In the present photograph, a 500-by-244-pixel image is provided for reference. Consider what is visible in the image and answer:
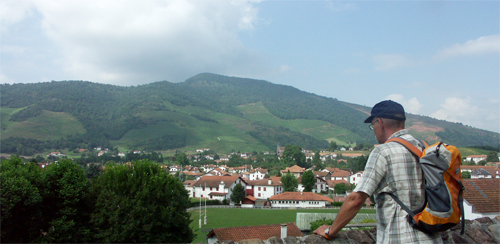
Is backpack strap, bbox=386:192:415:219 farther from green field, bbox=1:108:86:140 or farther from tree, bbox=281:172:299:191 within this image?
green field, bbox=1:108:86:140

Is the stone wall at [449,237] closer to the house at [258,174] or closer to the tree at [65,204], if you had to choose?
the tree at [65,204]

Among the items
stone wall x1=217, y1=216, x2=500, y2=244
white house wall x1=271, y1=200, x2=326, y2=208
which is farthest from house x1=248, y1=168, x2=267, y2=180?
stone wall x1=217, y1=216, x2=500, y2=244

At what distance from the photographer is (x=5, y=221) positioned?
611 inches

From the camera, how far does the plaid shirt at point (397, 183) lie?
231 centimetres

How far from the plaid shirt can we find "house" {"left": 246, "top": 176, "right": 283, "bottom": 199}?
247 feet

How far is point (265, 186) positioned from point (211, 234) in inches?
2161

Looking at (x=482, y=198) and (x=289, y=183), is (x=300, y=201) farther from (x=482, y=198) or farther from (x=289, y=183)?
(x=482, y=198)

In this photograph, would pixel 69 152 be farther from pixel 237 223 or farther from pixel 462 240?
pixel 462 240

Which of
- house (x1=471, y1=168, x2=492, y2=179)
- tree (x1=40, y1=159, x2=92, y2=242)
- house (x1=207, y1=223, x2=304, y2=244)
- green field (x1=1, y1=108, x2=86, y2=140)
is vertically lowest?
house (x1=207, y1=223, x2=304, y2=244)

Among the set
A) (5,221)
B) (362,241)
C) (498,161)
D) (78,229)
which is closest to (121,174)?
(78,229)

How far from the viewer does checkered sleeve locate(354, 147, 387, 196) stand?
2.31 m

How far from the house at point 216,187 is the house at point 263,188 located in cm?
395

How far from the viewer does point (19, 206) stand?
16.4 metres

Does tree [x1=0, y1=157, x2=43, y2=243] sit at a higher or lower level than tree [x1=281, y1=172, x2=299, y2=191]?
higher
